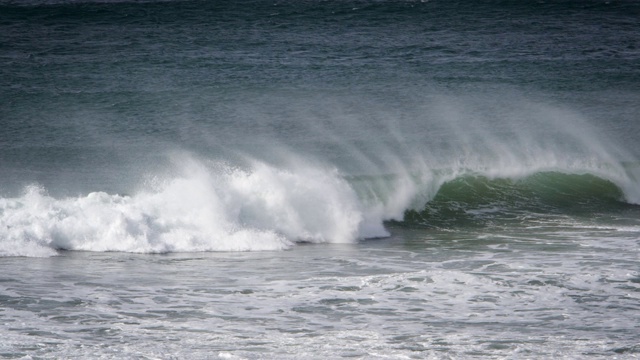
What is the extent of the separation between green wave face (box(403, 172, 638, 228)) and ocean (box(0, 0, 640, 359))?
0.06 metres

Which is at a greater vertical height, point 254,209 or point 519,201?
point 254,209

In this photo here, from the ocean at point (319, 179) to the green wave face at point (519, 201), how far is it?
0.21 feet

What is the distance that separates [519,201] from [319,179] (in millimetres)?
3983

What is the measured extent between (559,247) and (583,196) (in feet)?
16.4

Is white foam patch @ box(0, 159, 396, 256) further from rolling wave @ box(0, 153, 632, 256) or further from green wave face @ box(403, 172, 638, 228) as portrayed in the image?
green wave face @ box(403, 172, 638, 228)

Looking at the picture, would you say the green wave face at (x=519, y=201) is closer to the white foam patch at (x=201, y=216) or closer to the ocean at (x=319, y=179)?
the ocean at (x=319, y=179)

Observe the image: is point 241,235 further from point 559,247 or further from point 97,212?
point 559,247

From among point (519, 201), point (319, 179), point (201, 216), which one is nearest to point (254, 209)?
point (201, 216)

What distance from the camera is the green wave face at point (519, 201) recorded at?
1648cm

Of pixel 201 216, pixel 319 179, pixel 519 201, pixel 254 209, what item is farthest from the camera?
pixel 519 201

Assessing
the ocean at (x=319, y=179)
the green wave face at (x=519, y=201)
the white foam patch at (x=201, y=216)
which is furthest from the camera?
the green wave face at (x=519, y=201)

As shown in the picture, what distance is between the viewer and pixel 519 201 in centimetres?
1778

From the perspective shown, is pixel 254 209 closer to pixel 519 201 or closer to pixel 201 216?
pixel 201 216

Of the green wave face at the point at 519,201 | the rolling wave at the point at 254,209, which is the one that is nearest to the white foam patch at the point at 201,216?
the rolling wave at the point at 254,209
